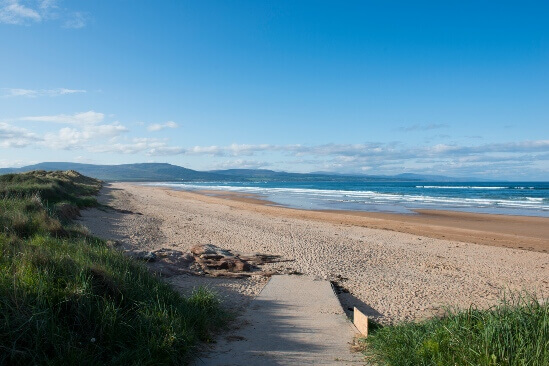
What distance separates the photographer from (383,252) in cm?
1309

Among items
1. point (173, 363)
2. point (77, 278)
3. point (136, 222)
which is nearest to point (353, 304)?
point (173, 363)

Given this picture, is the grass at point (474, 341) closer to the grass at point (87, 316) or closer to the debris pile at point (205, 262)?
the grass at point (87, 316)

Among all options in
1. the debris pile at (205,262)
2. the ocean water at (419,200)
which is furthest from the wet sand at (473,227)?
the debris pile at (205,262)

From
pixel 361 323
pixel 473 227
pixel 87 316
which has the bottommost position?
pixel 473 227

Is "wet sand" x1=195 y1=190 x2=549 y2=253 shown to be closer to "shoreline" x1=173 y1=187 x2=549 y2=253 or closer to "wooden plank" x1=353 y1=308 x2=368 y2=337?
"shoreline" x1=173 y1=187 x2=549 y2=253

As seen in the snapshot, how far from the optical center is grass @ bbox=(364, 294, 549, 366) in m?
3.45

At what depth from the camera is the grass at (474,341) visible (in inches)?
136

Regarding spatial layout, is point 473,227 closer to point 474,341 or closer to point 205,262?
point 205,262

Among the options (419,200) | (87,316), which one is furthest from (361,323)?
(419,200)

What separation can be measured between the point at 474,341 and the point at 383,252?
31.2ft

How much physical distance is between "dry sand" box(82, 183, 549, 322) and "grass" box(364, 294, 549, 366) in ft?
7.86

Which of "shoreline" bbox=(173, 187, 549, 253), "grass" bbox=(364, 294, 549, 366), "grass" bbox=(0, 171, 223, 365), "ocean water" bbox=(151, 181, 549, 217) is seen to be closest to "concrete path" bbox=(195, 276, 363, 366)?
"grass" bbox=(0, 171, 223, 365)

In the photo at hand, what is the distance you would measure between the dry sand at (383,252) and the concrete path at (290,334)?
25.1 inches

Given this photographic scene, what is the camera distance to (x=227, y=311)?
6.40 meters
